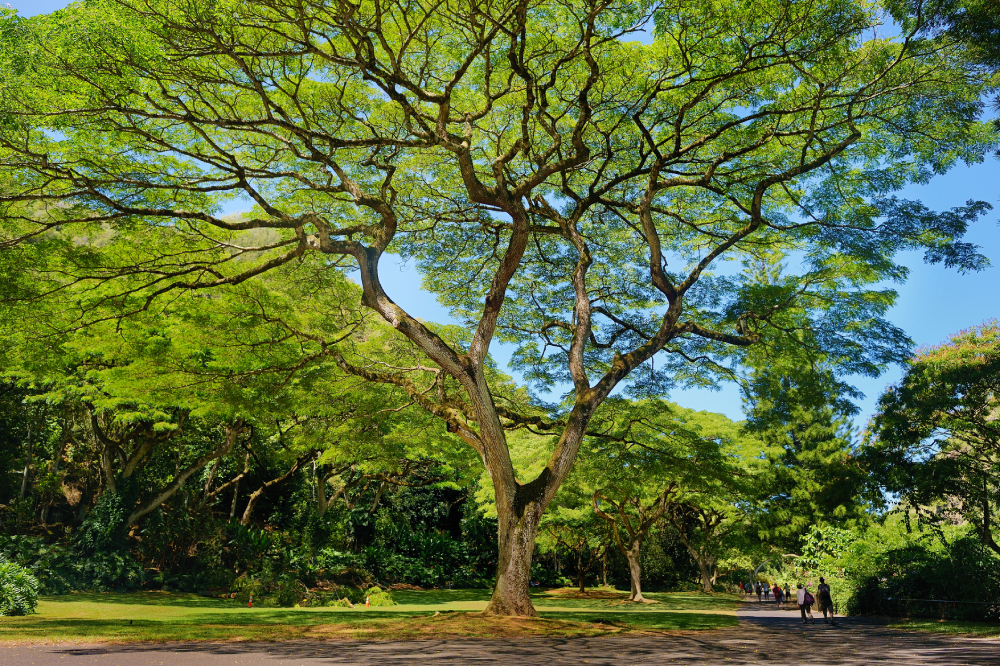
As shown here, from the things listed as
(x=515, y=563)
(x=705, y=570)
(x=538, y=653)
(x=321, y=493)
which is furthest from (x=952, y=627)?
(x=705, y=570)

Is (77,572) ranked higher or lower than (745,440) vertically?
lower

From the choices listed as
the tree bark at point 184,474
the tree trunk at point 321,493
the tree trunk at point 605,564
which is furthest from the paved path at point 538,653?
the tree trunk at point 605,564

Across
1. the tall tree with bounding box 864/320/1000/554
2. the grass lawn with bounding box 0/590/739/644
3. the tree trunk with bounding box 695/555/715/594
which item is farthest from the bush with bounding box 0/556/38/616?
the tree trunk with bounding box 695/555/715/594

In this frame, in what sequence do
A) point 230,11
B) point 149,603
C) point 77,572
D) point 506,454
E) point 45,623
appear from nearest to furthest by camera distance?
point 230,11
point 45,623
point 506,454
point 149,603
point 77,572

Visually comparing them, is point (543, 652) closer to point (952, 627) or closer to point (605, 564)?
point (952, 627)

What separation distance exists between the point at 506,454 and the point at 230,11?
8816 millimetres

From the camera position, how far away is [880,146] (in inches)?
504

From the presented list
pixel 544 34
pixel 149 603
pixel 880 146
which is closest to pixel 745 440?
pixel 880 146

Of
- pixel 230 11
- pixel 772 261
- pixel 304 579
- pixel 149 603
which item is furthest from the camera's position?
pixel 304 579

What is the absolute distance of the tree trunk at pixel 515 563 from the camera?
41.1ft

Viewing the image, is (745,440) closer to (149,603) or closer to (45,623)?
(149,603)

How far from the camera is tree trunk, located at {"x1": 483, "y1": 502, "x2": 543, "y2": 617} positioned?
12539mm

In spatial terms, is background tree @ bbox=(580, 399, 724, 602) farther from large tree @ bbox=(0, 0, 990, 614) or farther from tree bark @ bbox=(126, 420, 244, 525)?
tree bark @ bbox=(126, 420, 244, 525)

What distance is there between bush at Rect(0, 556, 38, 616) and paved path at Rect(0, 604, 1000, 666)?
18.6 feet
